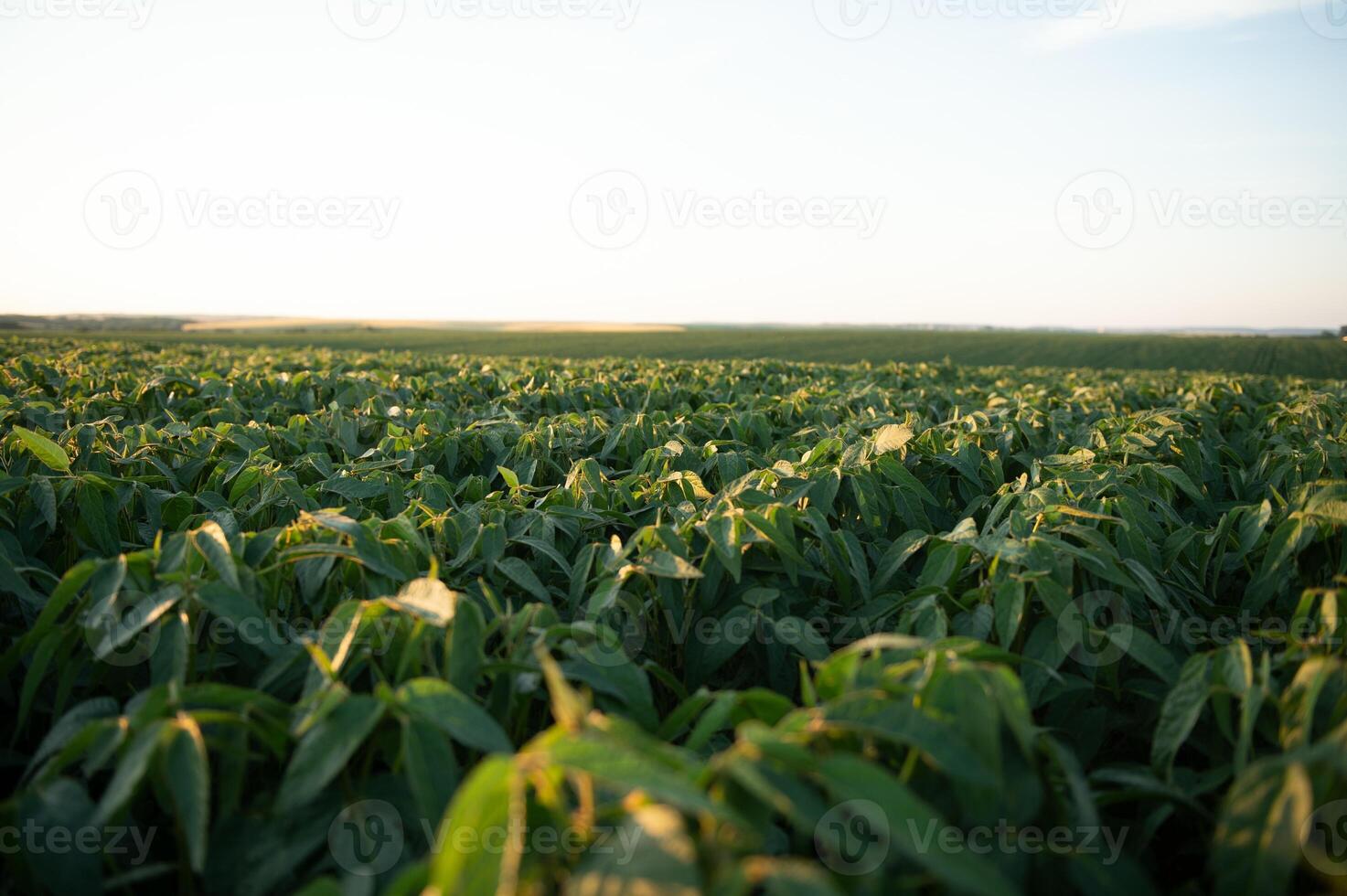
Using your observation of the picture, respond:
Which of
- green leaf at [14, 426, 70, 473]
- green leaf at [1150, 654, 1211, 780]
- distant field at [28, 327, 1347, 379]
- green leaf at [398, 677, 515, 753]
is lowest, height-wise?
green leaf at [1150, 654, 1211, 780]

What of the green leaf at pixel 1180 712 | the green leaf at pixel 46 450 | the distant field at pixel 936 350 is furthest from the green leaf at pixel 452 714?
the distant field at pixel 936 350

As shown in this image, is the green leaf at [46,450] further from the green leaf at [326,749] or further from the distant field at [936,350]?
the distant field at [936,350]

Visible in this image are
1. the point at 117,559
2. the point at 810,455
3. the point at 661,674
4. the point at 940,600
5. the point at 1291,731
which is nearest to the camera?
the point at 1291,731

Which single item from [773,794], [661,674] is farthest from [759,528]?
[773,794]

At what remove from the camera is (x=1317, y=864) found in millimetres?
818

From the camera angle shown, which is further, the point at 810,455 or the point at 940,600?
the point at 810,455

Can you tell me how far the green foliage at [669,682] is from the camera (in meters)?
0.79

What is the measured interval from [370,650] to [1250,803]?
1.33 meters

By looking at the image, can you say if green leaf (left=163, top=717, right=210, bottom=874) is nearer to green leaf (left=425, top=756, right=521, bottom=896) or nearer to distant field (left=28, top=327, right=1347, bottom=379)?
green leaf (left=425, top=756, right=521, bottom=896)

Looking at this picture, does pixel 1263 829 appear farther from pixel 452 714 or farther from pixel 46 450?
pixel 46 450

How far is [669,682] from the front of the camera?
1.45m

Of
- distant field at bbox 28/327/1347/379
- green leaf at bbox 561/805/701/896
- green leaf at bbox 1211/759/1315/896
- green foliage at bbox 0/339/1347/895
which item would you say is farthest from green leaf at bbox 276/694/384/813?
distant field at bbox 28/327/1347/379

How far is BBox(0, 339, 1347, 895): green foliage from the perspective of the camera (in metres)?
0.79

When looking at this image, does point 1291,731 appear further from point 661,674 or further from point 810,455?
point 810,455
